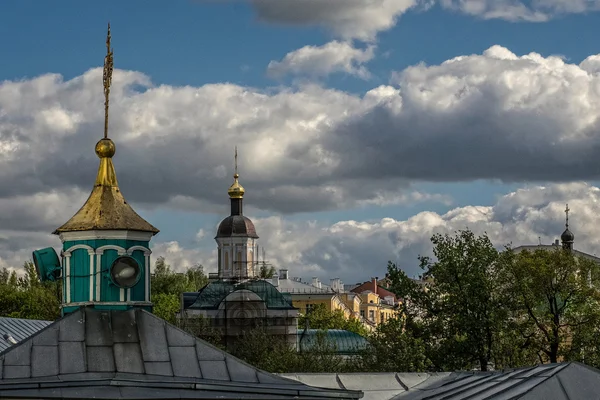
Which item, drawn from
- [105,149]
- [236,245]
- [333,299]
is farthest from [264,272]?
[105,149]

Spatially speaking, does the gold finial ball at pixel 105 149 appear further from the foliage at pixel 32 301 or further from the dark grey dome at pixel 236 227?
the dark grey dome at pixel 236 227

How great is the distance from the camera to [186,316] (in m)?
74.8

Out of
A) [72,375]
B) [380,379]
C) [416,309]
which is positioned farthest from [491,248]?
[72,375]

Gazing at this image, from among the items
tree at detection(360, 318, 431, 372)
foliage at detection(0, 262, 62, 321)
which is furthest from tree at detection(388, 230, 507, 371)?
foliage at detection(0, 262, 62, 321)

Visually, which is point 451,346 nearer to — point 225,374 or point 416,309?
point 416,309

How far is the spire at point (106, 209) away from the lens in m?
19.9

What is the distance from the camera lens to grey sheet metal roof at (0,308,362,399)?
56.9 ft

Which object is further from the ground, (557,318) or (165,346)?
(557,318)

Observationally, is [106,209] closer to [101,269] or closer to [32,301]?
[101,269]

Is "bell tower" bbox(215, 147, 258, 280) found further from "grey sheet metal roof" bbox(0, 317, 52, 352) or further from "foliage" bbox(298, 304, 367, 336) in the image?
"grey sheet metal roof" bbox(0, 317, 52, 352)

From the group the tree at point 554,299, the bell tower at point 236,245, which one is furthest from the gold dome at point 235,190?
the tree at point 554,299

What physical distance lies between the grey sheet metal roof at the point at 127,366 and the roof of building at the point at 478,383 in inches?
61.2

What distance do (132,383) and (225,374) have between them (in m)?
1.76

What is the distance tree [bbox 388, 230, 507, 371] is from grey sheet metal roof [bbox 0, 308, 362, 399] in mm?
24925
